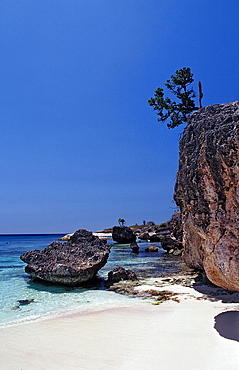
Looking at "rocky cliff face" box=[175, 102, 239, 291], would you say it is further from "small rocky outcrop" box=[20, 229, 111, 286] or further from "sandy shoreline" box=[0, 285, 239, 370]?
"small rocky outcrop" box=[20, 229, 111, 286]

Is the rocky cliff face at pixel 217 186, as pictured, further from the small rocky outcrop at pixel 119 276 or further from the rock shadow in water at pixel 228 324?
the small rocky outcrop at pixel 119 276

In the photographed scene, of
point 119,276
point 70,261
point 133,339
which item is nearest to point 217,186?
point 133,339

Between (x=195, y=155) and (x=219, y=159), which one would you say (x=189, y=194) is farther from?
(x=219, y=159)

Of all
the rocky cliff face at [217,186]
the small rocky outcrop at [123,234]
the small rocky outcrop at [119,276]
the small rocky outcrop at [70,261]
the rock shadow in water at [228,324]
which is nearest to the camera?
the rock shadow in water at [228,324]

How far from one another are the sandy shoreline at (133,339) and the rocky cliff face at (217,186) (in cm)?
131

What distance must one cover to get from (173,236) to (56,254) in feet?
59.5

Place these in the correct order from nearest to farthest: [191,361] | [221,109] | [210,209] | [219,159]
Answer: [191,361]
[219,159]
[210,209]
[221,109]

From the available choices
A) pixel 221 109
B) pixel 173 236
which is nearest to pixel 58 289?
pixel 221 109

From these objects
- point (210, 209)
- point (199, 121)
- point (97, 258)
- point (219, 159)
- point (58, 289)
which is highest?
point (199, 121)

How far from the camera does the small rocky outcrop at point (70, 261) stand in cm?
1168

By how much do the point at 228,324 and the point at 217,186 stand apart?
322 centimetres

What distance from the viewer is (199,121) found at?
27.0ft

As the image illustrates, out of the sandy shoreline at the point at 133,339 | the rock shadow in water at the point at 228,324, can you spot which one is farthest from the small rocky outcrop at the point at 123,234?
the rock shadow in water at the point at 228,324

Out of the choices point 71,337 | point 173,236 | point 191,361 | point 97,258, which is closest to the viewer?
point 191,361
